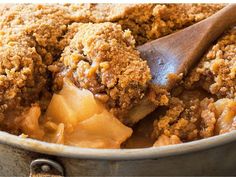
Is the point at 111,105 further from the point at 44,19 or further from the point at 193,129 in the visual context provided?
Result: the point at 44,19

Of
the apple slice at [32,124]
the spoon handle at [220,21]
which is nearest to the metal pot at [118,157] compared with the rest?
the apple slice at [32,124]

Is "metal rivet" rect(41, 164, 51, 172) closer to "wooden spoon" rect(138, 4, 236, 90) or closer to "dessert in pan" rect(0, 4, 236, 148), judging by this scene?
"dessert in pan" rect(0, 4, 236, 148)

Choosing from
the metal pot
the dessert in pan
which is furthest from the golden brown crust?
the metal pot

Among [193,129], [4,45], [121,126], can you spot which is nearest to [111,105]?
[121,126]

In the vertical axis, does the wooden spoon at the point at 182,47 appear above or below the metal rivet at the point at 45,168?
above

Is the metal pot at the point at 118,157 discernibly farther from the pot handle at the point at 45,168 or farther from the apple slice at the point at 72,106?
the apple slice at the point at 72,106

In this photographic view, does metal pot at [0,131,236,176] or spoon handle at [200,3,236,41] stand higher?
spoon handle at [200,3,236,41]

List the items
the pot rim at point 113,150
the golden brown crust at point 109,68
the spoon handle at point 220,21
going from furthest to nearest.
A: 1. the spoon handle at point 220,21
2. the golden brown crust at point 109,68
3. the pot rim at point 113,150
